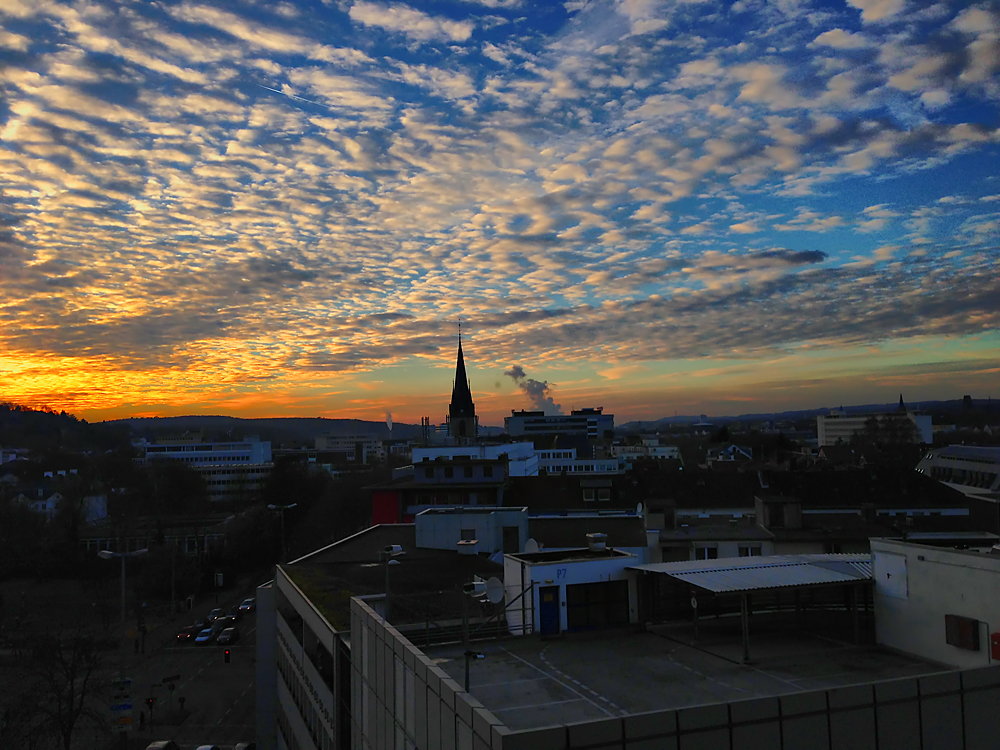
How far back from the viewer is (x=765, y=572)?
1822 centimetres

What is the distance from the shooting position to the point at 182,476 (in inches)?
4838

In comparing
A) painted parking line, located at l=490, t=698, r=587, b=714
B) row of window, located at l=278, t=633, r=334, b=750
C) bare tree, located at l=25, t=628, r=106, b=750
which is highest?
painted parking line, located at l=490, t=698, r=587, b=714

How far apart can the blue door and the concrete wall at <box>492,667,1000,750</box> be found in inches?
344

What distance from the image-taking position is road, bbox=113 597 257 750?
42.3 metres

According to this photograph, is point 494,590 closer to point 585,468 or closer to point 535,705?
point 535,705

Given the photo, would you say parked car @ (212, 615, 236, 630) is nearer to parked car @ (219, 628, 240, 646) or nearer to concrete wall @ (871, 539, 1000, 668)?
parked car @ (219, 628, 240, 646)

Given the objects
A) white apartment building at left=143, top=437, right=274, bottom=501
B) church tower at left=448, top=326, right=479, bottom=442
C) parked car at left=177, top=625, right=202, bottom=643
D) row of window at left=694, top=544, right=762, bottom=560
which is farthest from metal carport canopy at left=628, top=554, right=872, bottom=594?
white apartment building at left=143, top=437, right=274, bottom=501

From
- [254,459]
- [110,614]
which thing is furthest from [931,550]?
[254,459]

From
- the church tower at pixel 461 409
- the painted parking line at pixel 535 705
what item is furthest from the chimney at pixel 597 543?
the church tower at pixel 461 409

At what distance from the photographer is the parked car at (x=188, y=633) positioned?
6050 cm

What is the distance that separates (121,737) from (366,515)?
179ft

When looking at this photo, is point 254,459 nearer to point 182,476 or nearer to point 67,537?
point 182,476

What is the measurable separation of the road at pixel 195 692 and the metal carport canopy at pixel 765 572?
33.1m

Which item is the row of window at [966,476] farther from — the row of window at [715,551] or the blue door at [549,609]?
the blue door at [549,609]
